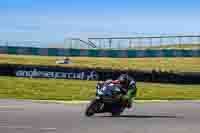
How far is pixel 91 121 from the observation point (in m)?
14.8

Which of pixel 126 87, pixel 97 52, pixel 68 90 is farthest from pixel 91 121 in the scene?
pixel 97 52

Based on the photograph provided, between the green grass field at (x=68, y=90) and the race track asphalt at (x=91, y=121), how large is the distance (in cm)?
593

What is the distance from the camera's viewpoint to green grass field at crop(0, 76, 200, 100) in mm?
25688

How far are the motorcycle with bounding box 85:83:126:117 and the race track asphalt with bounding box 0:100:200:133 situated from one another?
9.5 inches

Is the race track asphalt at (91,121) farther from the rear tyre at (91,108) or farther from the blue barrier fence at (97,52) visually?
the blue barrier fence at (97,52)

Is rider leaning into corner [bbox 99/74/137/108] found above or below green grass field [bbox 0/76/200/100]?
above

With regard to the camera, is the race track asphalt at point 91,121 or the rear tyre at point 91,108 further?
the rear tyre at point 91,108

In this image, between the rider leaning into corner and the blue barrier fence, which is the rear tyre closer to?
the rider leaning into corner

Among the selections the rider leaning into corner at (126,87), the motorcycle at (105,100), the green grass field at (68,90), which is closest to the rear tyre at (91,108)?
the motorcycle at (105,100)

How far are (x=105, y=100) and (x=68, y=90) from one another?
12.7 m

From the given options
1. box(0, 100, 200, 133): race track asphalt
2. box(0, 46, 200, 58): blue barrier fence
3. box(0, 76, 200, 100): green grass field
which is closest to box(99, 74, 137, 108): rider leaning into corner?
box(0, 100, 200, 133): race track asphalt

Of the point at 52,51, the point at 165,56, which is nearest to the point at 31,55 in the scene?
the point at 52,51

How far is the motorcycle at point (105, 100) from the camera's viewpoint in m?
15.9

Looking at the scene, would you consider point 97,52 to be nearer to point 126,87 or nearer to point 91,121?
point 126,87
